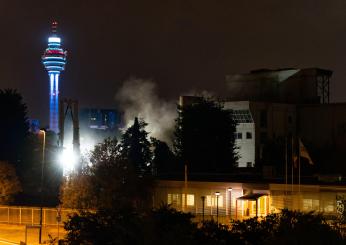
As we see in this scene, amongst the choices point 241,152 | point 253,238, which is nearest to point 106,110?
point 241,152

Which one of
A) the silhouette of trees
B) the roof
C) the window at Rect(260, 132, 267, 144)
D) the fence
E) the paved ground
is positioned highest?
the window at Rect(260, 132, 267, 144)

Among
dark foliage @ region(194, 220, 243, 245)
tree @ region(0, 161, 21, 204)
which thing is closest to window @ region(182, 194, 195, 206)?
tree @ region(0, 161, 21, 204)

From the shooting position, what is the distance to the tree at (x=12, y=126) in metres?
80.7

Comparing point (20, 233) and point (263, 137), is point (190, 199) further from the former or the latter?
point (263, 137)

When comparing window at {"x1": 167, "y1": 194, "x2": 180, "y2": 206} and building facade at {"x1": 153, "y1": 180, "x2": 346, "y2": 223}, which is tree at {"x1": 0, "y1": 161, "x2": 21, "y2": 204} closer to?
building facade at {"x1": 153, "y1": 180, "x2": 346, "y2": 223}

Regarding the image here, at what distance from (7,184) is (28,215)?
35.9 feet

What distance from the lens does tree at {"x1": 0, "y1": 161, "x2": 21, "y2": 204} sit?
215 feet

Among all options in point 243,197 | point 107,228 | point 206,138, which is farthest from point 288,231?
point 206,138

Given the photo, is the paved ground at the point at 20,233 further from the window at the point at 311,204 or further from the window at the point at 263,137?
the window at the point at 263,137

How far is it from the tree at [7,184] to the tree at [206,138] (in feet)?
88.0

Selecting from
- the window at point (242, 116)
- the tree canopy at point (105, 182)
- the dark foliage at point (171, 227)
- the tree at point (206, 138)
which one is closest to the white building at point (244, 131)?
the window at point (242, 116)

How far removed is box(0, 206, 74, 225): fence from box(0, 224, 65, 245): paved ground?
24.6 inches

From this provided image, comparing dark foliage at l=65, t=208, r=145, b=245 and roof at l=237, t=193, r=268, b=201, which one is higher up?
roof at l=237, t=193, r=268, b=201

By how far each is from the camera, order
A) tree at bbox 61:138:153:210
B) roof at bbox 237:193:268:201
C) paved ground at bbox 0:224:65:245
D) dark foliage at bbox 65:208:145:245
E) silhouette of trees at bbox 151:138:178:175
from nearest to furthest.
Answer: dark foliage at bbox 65:208:145:245
paved ground at bbox 0:224:65:245
tree at bbox 61:138:153:210
roof at bbox 237:193:268:201
silhouette of trees at bbox 151:138:178:175
